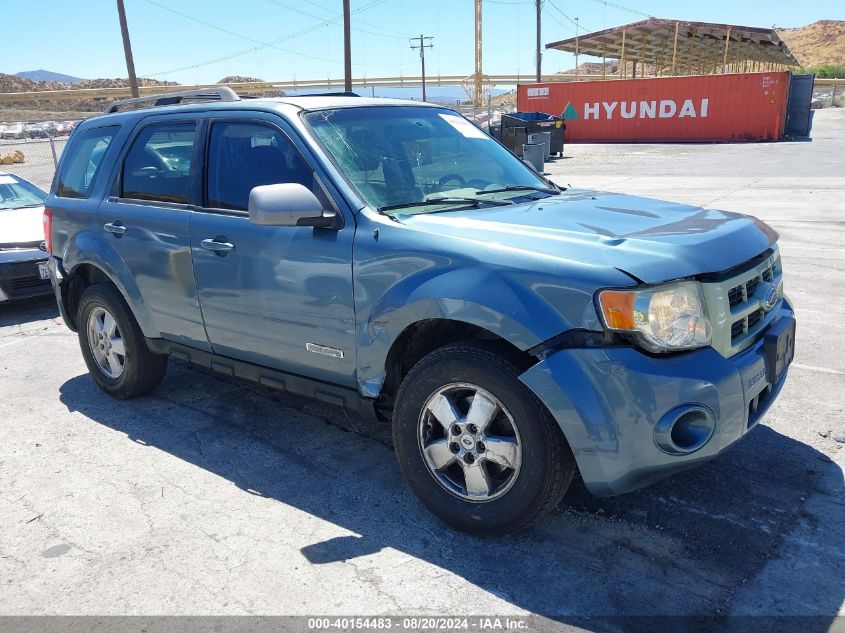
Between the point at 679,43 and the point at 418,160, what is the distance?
49852 millimetres

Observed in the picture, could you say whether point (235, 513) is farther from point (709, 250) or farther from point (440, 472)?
point (709, 250)

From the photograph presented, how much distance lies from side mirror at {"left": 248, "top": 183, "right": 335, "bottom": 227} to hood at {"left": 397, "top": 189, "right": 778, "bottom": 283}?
17.0 inches

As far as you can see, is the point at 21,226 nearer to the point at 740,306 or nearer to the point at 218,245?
the point at 218,245

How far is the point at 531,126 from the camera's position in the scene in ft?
79.9

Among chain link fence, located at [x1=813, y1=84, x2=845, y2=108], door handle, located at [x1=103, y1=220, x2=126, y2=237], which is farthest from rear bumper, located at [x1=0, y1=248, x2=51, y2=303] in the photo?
chain link fence, located at [x1=813, y1=84, x2=845, y2=108]

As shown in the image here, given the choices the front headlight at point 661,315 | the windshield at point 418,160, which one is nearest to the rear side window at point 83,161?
the windshield at point 418,160

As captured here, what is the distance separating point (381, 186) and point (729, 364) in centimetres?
181

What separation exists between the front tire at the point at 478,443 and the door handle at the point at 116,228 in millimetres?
2339

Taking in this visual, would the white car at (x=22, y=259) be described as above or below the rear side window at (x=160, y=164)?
below

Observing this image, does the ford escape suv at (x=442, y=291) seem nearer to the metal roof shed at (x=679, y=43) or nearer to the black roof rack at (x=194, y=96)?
the black roof rack at (x=194, y=96)

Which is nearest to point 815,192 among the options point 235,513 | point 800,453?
point 800,453

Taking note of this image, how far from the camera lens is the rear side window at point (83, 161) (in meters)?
Result: 4.97

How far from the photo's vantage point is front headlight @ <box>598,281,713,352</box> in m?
2.70

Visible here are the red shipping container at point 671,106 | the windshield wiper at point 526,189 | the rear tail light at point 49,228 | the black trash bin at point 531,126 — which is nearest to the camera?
the windshield wiper at point 526,189
